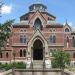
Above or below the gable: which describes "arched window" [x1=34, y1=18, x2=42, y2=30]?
below

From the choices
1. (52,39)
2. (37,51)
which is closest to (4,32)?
(37,51)

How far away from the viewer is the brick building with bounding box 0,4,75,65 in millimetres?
70688

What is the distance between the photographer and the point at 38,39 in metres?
71.0

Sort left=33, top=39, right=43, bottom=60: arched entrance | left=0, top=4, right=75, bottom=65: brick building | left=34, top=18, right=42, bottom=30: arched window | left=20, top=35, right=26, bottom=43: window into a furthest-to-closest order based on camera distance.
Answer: left=34, top=18, right=42, bottom=30: arched window → left=20, top=35, right=26, bottom=43: window → left=33, top=39, right=43, bottom=60: arched entrance → left=0, top=4, right=75, bottom=65: brick building

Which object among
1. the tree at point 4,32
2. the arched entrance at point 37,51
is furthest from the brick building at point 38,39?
the tree at point 4,32

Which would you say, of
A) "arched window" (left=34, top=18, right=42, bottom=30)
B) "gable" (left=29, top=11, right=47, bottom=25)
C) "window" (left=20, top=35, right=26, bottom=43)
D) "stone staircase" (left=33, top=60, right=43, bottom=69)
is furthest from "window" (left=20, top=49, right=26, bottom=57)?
"gable" (left=29, top=11, right=47, bottom=25)

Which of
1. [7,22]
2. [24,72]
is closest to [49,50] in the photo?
[24,72]

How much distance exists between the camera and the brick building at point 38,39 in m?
70.7

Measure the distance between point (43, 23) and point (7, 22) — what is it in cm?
5609

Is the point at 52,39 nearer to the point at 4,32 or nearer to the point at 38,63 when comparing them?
the point at 38,63

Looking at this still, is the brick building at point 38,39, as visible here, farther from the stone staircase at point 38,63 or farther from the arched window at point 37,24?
the stone staircase at point 38,63

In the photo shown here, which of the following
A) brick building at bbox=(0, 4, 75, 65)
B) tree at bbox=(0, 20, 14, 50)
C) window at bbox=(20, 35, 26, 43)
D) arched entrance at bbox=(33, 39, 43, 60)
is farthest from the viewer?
window at bbox=(20, 35, 26, 43)

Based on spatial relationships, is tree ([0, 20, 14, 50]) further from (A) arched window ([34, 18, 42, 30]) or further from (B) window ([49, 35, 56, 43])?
(A) arched window ([34, 18, 42, 30])

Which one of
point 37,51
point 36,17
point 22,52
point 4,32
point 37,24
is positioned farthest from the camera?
point 37,24
